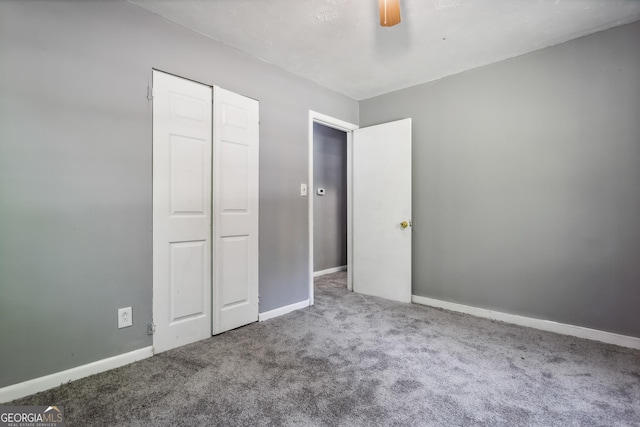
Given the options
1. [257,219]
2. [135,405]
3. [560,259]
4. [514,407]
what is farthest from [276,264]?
[560,259]

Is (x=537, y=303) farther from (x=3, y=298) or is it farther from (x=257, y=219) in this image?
(x=3, y=298)

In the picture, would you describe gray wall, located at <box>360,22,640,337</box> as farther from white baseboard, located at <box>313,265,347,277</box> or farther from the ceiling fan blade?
the ceiling fan blade

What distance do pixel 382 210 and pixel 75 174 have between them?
2925mm

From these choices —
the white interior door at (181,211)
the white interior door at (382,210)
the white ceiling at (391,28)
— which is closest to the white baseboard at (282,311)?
the white interior door at (181,211)

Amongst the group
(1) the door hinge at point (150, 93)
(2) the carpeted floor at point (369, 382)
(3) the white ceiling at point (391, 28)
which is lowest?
(2) the carpeted floor at point (369, 382)

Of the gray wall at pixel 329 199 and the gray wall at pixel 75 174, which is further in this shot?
the gray wall at pixel 329 199

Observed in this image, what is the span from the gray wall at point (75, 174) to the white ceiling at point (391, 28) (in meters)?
0.39

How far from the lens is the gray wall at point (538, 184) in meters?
2.34

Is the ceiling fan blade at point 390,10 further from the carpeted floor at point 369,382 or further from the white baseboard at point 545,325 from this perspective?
the white baseboard at point 545,325

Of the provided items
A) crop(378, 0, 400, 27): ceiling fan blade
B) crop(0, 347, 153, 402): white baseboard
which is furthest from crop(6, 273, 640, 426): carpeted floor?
crop(378, 0, 400, 27): ceiling fan blade

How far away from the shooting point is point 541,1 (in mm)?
2043

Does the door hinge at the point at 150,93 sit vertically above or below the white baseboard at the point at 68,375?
above

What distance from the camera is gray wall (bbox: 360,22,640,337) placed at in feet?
7.66

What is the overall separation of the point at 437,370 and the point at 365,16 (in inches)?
99.5
